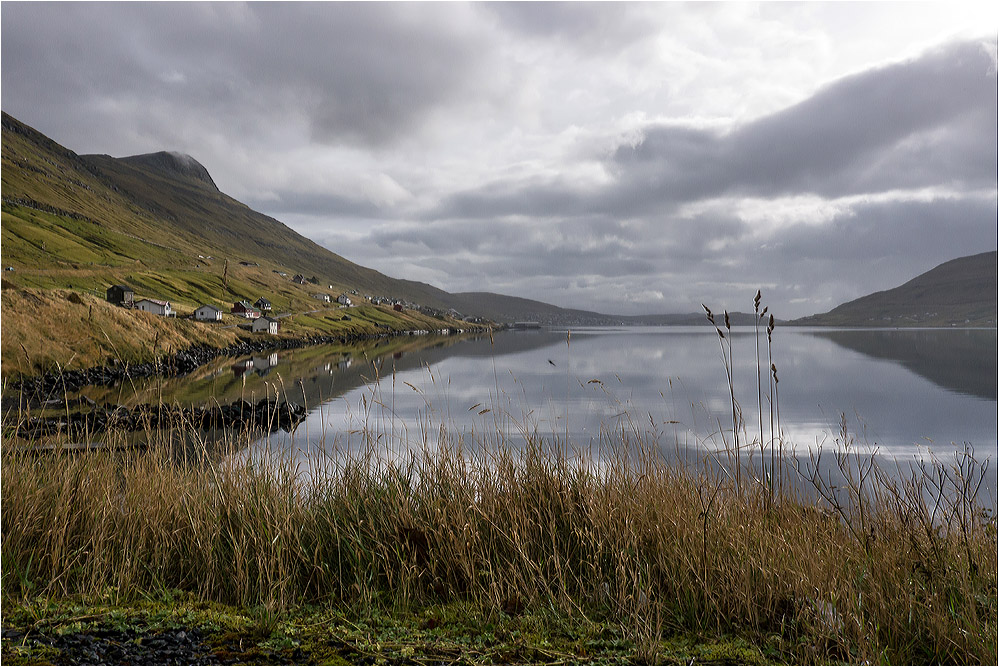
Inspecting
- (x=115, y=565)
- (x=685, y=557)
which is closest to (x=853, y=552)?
(x=685, y=557)

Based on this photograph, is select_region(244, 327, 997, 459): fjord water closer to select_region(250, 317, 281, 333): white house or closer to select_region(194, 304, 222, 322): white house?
select_region(250, 317, 281, 333): white house

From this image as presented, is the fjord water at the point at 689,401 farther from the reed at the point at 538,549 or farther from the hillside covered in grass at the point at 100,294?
the hillside covered in grass at the point at 100,294

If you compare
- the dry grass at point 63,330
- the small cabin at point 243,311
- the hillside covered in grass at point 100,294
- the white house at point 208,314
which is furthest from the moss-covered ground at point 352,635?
the small cabin at point 243,311

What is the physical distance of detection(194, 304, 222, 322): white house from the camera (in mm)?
90500

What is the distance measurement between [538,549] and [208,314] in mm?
98973

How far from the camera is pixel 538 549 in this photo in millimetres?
4352

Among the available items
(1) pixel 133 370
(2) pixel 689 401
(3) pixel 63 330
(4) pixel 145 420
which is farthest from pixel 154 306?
(2) pixel 689 401

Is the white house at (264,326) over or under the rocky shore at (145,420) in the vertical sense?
over

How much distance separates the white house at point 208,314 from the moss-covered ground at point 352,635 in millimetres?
94566

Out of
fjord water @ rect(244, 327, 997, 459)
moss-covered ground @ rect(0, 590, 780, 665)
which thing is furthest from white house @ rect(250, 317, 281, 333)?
moss-covered ground @ rect(0, 590, 780, 665)

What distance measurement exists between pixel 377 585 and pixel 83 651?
1.69 meters

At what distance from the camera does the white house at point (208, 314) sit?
297 feet

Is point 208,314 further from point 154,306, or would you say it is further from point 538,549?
point 538,549

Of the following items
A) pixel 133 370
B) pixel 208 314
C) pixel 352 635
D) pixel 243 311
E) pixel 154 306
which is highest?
pixel 154 306
